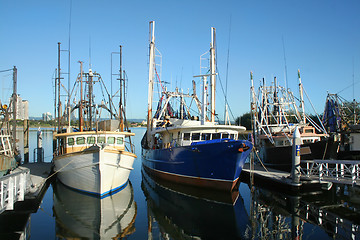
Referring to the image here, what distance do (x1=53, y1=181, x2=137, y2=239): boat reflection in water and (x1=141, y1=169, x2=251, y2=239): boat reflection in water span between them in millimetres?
1144

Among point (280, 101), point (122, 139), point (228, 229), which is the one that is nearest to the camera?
point (228, 229)

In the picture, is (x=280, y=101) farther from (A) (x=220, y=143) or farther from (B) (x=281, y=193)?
(A) (x=220, y=143)

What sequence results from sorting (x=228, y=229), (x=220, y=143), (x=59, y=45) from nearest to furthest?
1. (x=228, y=229)
2. (x=220, y=143)
3. (x=59, y=45)

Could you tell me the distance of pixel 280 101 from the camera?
28.6m

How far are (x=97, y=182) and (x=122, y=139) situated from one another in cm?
393

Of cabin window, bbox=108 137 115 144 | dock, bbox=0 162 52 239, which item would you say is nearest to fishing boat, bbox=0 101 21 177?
dock, bbox=0 162 52 239

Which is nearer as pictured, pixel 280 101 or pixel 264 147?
pixel 264 147

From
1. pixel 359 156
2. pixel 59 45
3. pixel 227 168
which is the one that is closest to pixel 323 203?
pixel 227 168

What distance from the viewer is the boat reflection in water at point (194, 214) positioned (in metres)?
11.7

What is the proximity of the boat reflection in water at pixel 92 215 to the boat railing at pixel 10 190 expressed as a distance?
208 centimetres

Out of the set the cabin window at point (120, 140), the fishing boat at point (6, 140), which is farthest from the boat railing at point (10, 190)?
the cabin window at point (120, 140)

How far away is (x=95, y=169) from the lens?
1579 centimetres

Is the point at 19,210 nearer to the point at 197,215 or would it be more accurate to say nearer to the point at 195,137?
the point at 197,215

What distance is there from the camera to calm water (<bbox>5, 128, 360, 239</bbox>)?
1155 centimetres
